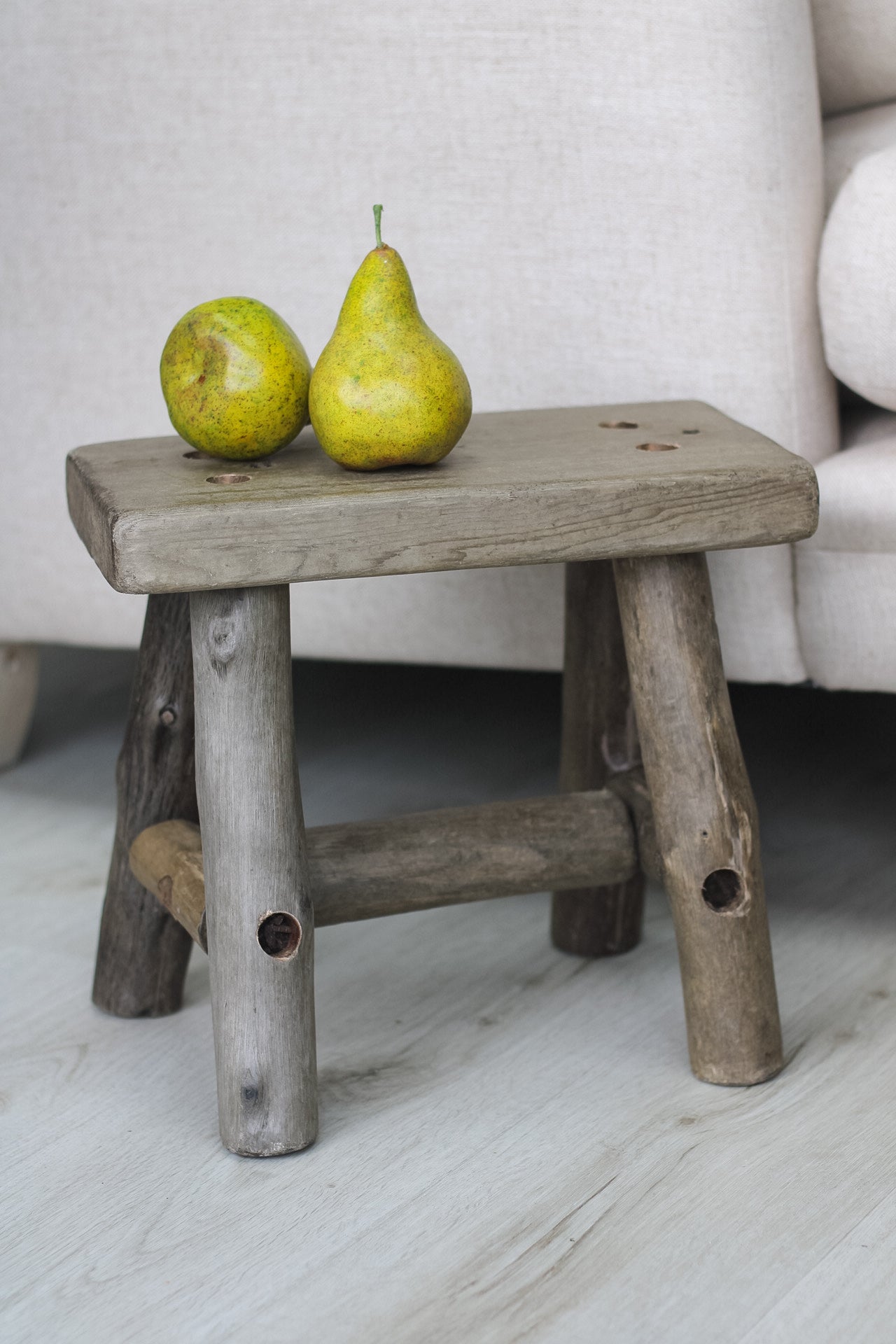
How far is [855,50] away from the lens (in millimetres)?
1188

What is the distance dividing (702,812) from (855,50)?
2.17ft

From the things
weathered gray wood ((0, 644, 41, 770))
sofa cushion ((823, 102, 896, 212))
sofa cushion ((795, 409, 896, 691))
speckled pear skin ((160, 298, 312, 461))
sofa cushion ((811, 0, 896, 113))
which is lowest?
weathered gray wood ((0, 644, 41, 770))

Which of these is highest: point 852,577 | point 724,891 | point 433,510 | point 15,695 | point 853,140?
point 853,140

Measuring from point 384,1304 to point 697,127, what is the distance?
2.58ft

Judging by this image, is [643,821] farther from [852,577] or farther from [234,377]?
[234,377]

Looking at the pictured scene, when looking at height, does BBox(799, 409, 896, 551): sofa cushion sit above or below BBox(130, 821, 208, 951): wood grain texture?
above

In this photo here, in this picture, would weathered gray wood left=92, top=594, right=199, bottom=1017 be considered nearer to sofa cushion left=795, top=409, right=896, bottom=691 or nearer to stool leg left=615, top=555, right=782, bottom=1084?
stool leg left=615, top=555, right=782, bottom=1084

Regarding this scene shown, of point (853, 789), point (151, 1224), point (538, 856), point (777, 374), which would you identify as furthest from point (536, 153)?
point (151, 1224)

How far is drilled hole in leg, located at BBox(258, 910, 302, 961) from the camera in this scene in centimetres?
84

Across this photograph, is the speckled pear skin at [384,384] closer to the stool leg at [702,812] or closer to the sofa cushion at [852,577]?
the stool leg at [702,812]

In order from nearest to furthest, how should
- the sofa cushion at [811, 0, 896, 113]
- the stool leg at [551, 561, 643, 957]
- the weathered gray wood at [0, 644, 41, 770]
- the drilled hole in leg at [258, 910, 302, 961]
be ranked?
the drilled hole in leg at [258, 910, 302, 961], the stool leg at [551, 561, 643, 957], the sofa cushion at [811, 0, 896, 113], the weathered gray wood at [0, 644, 41, 770]

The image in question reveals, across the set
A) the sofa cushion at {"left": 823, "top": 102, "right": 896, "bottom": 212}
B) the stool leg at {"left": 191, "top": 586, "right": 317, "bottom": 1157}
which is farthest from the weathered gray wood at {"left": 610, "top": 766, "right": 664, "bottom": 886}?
the sofa cushion at {"left": 823, "top": 102, "right": 896, "bottom": 212}

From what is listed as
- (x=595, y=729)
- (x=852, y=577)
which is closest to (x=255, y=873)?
(x=595, y=729)

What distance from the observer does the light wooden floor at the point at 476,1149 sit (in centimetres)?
72
